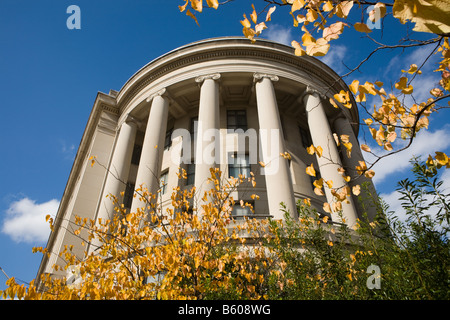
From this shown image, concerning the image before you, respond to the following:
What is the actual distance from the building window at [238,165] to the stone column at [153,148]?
256 inches

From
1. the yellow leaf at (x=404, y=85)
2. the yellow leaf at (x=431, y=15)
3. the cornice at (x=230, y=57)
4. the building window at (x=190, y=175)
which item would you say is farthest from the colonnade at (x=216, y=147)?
the yellow leaf at (x=431, y=15)

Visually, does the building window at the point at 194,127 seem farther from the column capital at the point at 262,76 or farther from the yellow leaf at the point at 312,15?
the yellow leaf at the point at 312,15

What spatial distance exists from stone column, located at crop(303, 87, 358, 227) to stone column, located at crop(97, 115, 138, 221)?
646 inches

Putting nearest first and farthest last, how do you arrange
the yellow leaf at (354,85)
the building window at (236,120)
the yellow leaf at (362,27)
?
the yellow leaf at (362,27)
the yellow leaf at (354,85)
the building window at (236,120)

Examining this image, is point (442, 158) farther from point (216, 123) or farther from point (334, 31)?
point (216, 123)

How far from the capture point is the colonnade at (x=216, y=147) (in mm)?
18234

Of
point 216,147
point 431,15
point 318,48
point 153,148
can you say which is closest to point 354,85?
point 318,48

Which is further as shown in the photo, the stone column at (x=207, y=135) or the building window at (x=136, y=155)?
the building window at (x=136, y=155)

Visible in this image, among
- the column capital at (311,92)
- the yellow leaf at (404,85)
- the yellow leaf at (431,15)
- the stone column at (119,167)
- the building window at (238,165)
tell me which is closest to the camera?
the yellow leaf at (431,15)

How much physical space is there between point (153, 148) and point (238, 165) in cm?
799

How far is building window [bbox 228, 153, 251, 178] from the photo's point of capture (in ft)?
81.0

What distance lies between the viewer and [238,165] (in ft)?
82.5
